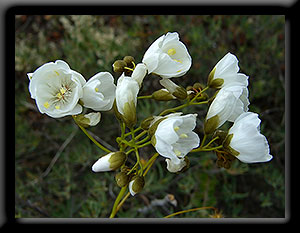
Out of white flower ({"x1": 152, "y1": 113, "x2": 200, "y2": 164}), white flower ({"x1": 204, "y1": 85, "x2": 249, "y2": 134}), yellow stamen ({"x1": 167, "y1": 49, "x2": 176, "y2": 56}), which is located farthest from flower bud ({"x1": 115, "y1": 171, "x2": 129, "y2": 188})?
yellow stamen ({"x1": 167, "y1": 49, "x2": 176, "y2": 56})

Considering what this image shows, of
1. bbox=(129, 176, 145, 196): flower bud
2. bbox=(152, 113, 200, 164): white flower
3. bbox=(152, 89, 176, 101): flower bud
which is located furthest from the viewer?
bbox=(152, 89, 176, 101): flower bud

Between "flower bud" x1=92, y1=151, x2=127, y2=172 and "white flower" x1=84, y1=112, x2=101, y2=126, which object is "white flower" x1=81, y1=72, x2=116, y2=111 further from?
"flower bud" x1=92, y1=151, x2=127, y2=172

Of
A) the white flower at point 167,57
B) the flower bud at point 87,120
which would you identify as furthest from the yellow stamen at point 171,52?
the flower bud at point 87,120

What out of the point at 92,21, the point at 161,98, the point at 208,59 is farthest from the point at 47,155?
the point at 161,98

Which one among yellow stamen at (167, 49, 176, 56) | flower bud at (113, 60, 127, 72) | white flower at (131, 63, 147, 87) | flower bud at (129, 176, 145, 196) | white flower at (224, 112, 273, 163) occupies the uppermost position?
yellow stamen at (167, 49, 176, 56)

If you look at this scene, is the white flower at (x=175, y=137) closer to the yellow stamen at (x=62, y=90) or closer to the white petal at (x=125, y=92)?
the white petal at (x=125, y=92)

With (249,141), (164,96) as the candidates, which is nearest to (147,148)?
(164,96)
